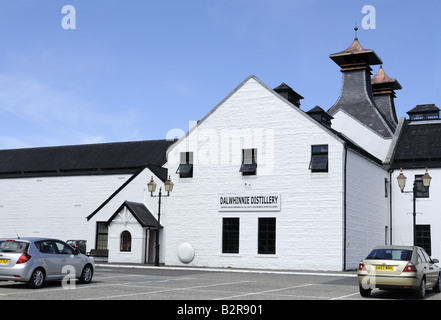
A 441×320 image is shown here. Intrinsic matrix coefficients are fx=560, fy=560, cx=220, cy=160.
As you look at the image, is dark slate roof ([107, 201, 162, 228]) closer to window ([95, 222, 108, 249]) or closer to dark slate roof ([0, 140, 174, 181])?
window ([95, 222, 108, 249])

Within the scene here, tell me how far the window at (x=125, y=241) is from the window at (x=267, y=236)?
8296mm

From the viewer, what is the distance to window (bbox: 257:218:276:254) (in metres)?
29.7

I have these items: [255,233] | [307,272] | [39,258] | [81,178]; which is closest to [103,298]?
[39,258]

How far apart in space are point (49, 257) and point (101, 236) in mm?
22801

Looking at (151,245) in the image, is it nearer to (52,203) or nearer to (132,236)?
(132,236)

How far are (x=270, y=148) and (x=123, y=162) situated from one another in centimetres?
1793

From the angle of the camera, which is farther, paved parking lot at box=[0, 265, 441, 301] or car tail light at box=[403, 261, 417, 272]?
car tail light at box=[403, 261, 417, 272]

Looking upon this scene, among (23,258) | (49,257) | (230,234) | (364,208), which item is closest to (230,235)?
(230,234)

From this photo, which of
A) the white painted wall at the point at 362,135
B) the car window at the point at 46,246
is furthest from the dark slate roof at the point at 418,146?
the car window at the point at 46,246

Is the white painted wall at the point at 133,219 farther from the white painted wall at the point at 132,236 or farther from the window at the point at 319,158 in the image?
the window at the point at 319,158

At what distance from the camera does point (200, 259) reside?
31.4 m

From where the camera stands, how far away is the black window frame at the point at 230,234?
101 ft

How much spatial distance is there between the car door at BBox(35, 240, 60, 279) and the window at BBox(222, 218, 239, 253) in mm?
14973

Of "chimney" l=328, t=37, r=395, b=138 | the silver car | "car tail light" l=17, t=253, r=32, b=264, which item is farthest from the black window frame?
"chimney" l=328, t=37, r=395, b=138
